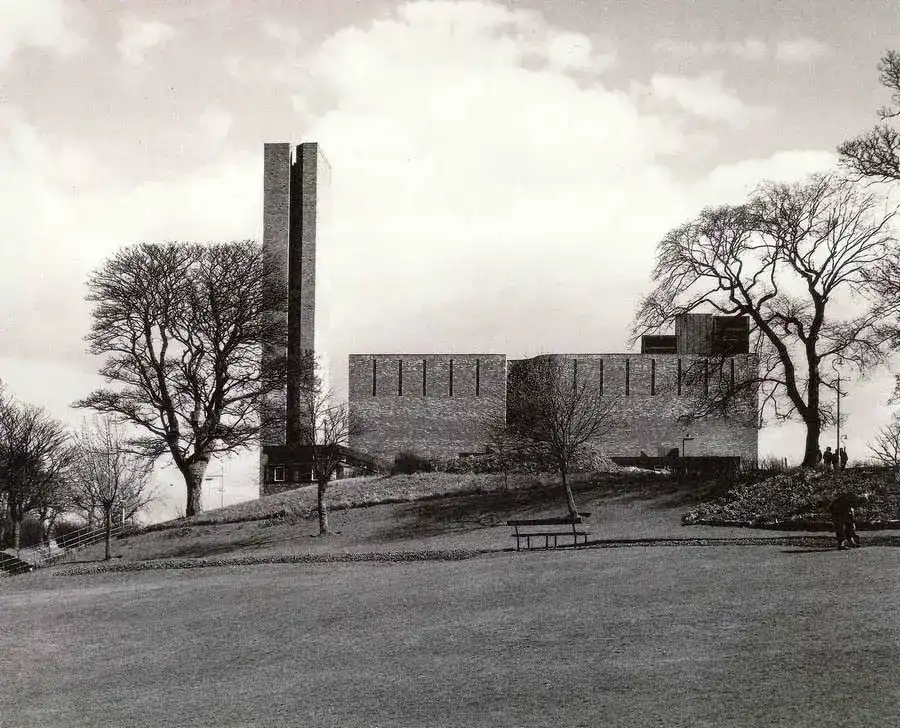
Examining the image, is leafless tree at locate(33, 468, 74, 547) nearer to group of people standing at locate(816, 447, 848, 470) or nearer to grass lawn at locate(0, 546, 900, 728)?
grass lawn at locate(0, 546, 900, 728)

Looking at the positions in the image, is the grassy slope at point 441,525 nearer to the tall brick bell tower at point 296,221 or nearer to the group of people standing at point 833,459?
the group of people standing at point 833,459

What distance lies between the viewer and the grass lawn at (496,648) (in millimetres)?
9461

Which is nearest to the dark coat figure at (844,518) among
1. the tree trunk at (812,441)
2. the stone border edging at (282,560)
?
the stone border edging at (282,560)

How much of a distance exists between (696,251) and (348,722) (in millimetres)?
26605

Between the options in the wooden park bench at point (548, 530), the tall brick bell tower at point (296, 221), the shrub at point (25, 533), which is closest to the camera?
the wooden park bench at point (548, 530)

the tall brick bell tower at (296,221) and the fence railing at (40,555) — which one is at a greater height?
the tall brick bell tower at (296,221)

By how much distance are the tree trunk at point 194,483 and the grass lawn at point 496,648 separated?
19052 millimetres

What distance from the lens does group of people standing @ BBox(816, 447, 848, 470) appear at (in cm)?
3132

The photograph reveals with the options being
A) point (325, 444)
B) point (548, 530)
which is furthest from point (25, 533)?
point (548, 530)

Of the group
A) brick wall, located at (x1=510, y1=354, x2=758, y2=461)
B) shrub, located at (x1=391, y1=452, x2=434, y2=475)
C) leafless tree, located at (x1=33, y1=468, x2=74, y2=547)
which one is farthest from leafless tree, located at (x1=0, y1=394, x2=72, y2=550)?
brick wall, located at (x1=510, y1=354, x2=758, y2=461)

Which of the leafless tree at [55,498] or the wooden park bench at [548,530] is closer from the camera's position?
the wooden park bench at [548,530]

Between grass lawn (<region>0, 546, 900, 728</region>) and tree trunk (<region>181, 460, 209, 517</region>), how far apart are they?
19052mm

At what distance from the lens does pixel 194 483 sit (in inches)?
1531

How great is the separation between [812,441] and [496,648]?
23313mm
